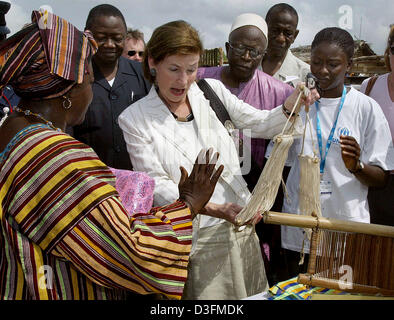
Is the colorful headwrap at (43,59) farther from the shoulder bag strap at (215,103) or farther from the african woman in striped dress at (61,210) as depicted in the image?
the shoulder bag strap at (215,103)

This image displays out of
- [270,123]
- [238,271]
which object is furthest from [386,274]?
[270,123]

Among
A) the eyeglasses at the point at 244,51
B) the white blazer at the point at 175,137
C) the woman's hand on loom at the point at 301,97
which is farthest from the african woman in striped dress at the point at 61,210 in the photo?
the eyeglasses at the point at 244,51

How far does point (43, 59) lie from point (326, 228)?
1.36m

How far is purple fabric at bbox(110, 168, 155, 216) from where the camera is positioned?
1.84m

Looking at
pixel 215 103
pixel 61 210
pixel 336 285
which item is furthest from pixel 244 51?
pixel 61 210

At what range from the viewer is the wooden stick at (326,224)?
173cm

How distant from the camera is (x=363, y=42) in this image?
6098 millimetres

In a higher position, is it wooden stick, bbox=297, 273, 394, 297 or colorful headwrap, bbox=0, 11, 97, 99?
colorful headwrap, bbox=0, 11, 97, 99

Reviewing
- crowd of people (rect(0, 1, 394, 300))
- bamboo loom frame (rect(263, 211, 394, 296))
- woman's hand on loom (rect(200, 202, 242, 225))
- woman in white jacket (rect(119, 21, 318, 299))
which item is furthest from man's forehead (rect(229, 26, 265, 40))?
bamboo loom frame (rect(263, 211, 394, 296))

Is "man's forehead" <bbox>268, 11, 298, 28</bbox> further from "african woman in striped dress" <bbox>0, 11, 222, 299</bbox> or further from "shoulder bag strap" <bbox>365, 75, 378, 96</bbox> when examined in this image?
"african woman in striped dress" <bbox>0, 11, 222, 299</bbox>

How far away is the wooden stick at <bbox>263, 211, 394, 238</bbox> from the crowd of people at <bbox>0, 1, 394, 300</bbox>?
30 cm

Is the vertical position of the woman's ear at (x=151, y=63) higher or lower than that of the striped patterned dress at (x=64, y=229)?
higher
